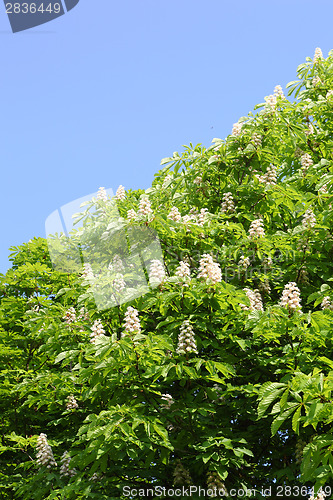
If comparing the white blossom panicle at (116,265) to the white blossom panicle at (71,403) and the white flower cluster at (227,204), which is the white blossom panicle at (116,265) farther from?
the white blossom panicle at (71,403)

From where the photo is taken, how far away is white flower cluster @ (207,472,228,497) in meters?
5.88

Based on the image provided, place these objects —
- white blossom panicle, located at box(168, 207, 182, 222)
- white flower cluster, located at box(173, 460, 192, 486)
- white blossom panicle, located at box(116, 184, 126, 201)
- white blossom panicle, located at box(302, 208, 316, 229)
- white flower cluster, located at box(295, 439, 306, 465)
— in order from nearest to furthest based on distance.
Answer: white flower cluster, located at box(295, 439, 306, 465) < white flower cluster, located at box(173, 460, 192, 486) < white blossom panicle, located at box(302, 208, 316, 229) < white blossom panicle, located at box(168, 207, 182, 222) < white blossom panicle, located at box(116, 184, 126, 201)

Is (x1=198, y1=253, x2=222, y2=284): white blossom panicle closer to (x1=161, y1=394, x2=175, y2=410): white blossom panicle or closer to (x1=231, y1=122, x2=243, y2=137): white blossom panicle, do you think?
(x1=161, y1=394, x2=175, y2=410): white blossom panicle

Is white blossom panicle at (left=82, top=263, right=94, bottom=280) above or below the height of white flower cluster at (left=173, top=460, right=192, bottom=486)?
above

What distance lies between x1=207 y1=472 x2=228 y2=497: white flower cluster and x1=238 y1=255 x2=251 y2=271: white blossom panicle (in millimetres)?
2682

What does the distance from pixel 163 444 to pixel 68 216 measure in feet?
12.9

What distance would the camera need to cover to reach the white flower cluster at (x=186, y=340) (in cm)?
578

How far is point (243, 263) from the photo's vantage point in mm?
7309

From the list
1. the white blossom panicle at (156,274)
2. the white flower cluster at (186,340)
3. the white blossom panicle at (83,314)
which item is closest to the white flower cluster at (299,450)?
the white flower cluster at (186,340)

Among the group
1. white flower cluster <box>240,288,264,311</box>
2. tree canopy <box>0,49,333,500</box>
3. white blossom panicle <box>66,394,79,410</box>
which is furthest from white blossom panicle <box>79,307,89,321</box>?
white flower cluster <box>240,288,264,311</box>

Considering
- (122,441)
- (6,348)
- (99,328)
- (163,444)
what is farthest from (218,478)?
(6,348)

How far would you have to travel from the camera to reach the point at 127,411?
5.47m

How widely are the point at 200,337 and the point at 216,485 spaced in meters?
1.61

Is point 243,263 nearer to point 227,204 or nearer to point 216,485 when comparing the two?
point 227,204
